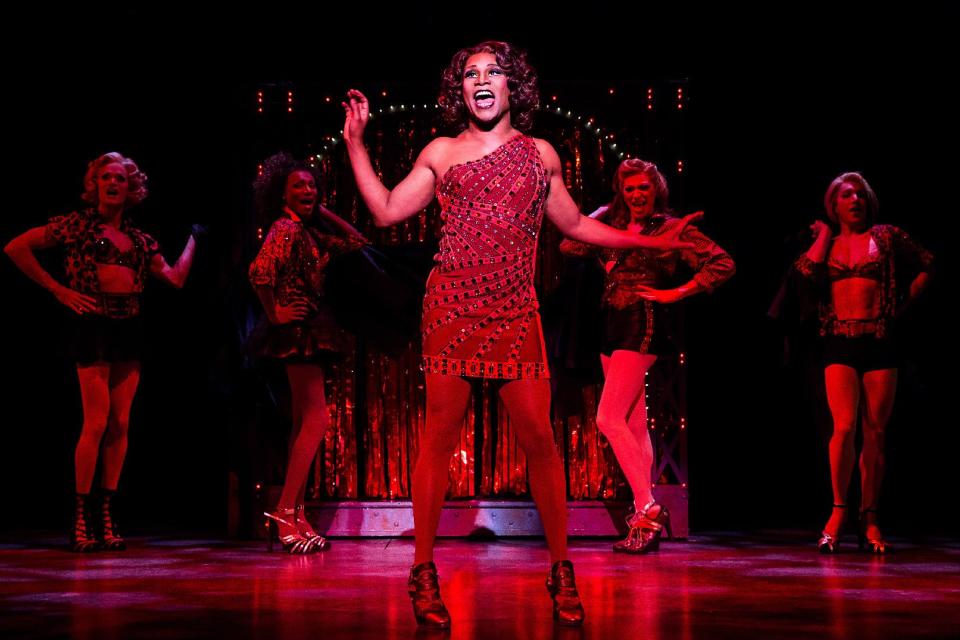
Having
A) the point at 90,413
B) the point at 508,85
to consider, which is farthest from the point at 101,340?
the point at 508,85

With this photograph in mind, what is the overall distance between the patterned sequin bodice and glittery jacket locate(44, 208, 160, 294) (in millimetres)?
2589

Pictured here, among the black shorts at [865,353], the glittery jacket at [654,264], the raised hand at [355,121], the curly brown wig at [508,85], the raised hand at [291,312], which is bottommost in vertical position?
the black shorts at [865,353]

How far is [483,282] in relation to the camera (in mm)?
3406

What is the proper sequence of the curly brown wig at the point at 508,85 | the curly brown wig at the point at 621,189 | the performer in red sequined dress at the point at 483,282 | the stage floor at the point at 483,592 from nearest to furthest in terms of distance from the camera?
the stage floor at the point at 483,592 < the performer in red sequined dress at the point at 483,282 < the curly brown wig at the point at 508,85 < the curly brown wig at the point at 621,189

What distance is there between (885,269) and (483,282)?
9.09 ft

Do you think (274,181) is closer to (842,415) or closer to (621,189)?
(621,189)

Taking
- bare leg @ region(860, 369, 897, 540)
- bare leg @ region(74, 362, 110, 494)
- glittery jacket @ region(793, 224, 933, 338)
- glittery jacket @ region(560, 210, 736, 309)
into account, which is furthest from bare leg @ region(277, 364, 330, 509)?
bare leg @ region(860, 369, 897, 540)

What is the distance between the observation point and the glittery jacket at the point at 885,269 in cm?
541

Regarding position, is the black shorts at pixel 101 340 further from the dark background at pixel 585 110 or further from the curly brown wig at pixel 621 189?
the curly brown wig at pixel 621 189

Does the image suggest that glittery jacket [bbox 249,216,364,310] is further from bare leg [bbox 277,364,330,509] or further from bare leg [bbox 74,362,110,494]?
bare leg [bbox 74,362,110,494]

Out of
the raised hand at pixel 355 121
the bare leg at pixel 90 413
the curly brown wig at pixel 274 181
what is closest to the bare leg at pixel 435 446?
the raised hand at pixel 355 121

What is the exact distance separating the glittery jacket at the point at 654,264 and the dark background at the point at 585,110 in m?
0.56

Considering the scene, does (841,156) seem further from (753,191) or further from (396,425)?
(396,425)

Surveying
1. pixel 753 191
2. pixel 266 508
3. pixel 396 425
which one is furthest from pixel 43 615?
pixel 753 191
